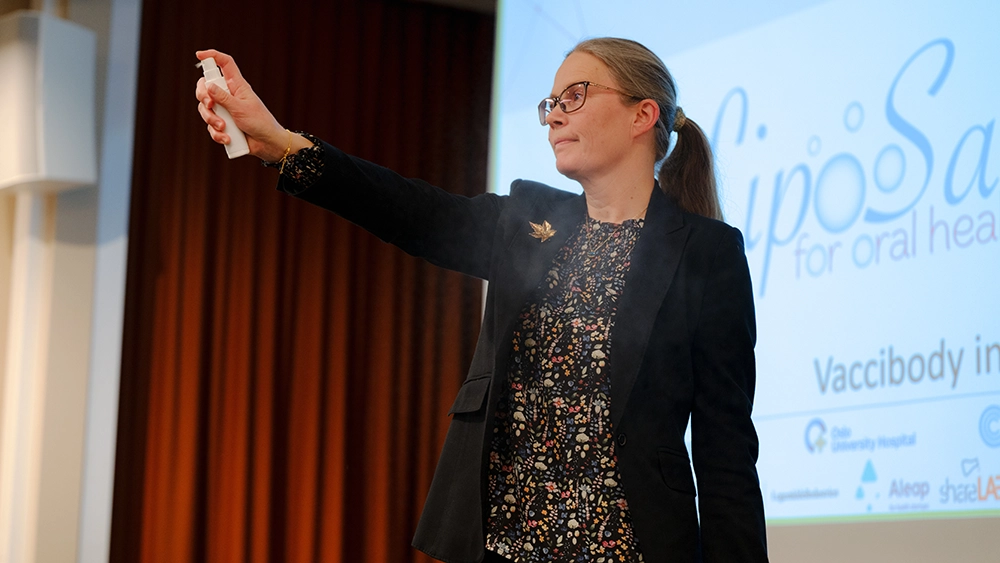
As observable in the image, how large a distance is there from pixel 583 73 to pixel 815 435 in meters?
1.21

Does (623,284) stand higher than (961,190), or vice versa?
(961,190)

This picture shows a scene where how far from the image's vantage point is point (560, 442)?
1377 millimetres

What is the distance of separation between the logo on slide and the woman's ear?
0.96 meters

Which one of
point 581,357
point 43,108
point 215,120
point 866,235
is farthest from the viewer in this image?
point 43,108

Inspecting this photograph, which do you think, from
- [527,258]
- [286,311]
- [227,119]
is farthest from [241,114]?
[286,311]

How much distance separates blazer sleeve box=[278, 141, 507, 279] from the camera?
1350 millimetres

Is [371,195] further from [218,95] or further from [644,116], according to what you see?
[644,116]

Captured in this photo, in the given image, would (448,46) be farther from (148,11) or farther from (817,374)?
(817,374)

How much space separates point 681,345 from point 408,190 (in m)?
0.45

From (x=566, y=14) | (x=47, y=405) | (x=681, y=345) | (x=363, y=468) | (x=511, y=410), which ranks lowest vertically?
(x=363, y=468)

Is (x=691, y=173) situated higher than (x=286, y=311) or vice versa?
(x=691, y=173)

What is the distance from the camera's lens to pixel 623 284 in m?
1.46

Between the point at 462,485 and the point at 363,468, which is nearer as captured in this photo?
the point at 462,485

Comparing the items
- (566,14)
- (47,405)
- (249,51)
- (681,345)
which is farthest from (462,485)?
(249,51)
